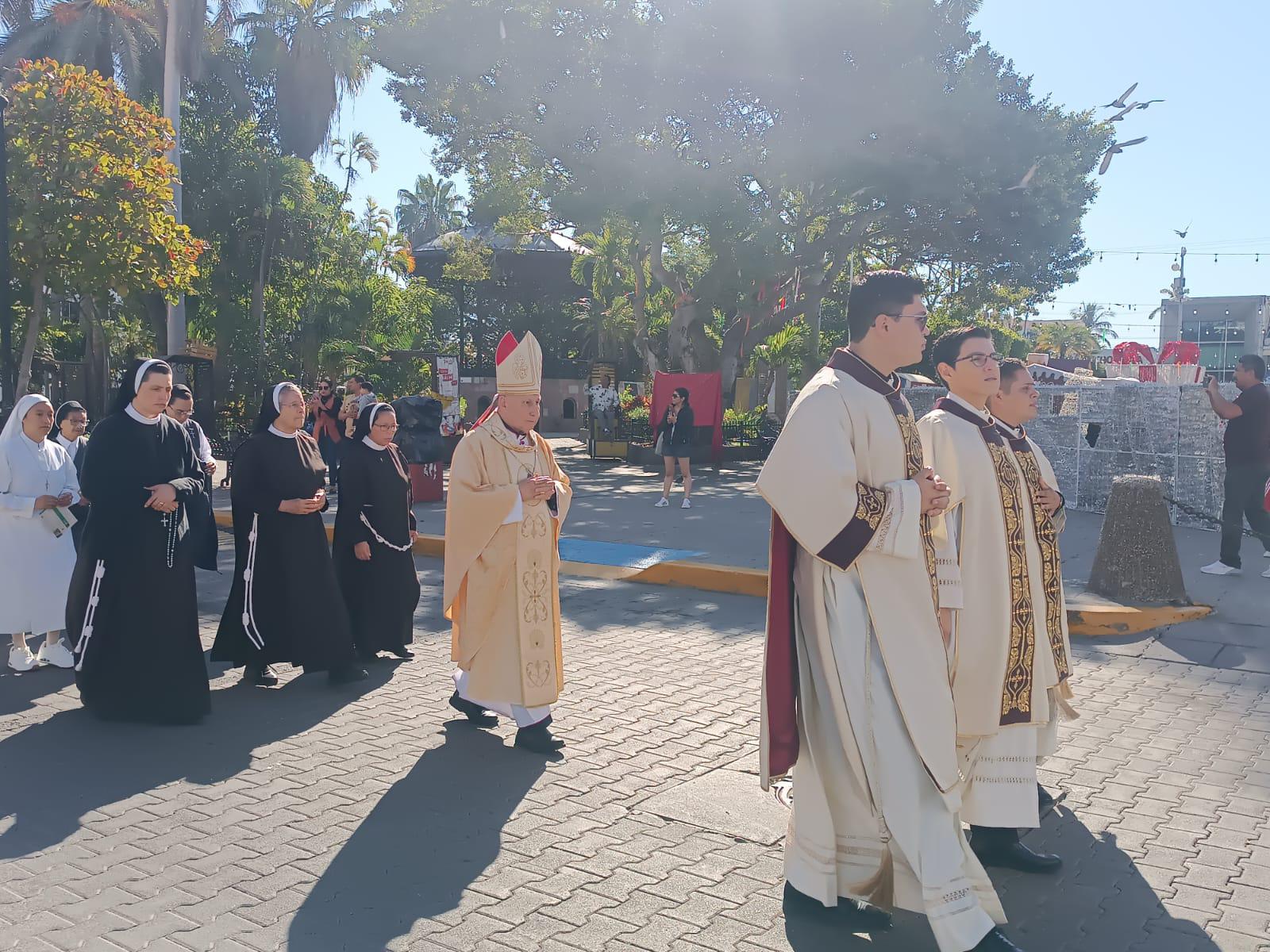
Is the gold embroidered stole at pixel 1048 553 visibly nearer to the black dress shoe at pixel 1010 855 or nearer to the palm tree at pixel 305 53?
the black dress shoe at pixel 1010 855

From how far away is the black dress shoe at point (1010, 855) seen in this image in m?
4.21

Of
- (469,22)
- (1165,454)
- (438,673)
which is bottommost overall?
(438,673)

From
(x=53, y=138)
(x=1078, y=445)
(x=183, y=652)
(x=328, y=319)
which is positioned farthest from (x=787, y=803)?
(x=328, y=319)

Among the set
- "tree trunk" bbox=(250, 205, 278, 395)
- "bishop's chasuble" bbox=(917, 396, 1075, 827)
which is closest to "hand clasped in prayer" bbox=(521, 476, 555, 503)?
"bishop's chasuble" bbox=(917, 396, 1075, 827)

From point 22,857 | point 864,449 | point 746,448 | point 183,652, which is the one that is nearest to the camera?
point 864,449

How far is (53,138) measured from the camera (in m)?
15.7

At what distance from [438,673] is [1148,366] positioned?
11867mm

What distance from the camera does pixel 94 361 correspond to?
3130cm

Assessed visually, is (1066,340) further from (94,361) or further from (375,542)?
(375,542)

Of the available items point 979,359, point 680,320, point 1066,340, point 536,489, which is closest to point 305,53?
point 680,320

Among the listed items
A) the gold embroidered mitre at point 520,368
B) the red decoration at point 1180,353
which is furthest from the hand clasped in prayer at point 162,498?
the red decoration at point 1180,353

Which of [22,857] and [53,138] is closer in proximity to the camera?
[22,857]

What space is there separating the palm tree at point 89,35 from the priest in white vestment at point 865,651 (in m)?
31.4

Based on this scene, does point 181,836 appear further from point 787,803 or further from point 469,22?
point 469,22
